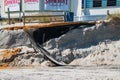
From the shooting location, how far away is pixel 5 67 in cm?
2000

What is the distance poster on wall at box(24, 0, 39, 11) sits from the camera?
38.8 metres

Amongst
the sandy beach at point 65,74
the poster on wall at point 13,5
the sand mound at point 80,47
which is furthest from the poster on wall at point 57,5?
the sandy beach at point 65,74

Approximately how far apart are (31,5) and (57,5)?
216 centimetres

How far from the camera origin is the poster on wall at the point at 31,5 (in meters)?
38.8

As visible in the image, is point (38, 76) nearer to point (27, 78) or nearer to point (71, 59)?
point (27, 78)

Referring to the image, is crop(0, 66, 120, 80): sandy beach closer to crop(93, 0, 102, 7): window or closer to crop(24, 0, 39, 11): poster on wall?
crop(93, 0, 102, 7): window

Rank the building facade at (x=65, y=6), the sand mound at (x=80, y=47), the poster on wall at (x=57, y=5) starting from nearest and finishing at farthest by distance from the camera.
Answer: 1. the sand mound at (x=80, y=47)
2. the building facade at (x=65, y=6)
3. the poster on wall at (x=57, y=5)

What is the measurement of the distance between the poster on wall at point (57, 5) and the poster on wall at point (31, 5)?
78cm

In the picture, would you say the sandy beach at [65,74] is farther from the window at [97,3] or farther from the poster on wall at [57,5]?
the poster on wall at [57,5]

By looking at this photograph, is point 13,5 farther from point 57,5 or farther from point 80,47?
point 80,47

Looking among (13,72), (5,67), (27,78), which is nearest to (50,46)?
(5,67)

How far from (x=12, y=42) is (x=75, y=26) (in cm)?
303

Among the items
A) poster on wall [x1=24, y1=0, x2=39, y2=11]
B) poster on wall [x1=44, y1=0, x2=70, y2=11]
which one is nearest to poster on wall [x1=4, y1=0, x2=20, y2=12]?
poster on wall [x1=24, y1=0, x2=39, y2=11]

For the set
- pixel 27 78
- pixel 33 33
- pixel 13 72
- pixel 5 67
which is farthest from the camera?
pixel 33 33
